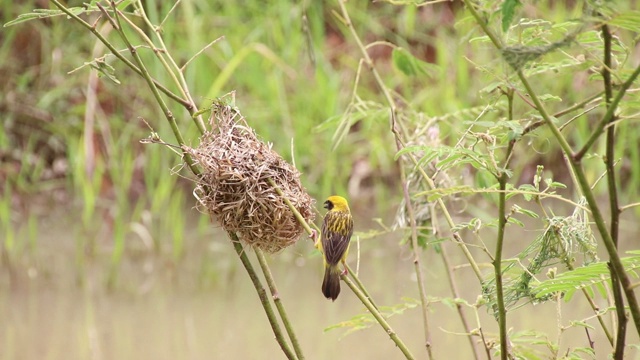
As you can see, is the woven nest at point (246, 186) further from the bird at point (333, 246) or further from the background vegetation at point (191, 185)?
the background vegetation at point (191, 185)

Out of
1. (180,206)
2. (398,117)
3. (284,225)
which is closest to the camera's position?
(284,225)

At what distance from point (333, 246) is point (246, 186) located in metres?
0.43

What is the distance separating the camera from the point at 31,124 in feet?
22.1

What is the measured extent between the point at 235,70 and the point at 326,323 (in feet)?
8.07

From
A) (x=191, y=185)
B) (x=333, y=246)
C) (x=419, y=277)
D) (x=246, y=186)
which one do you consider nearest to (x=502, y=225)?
(x=419, y=277)

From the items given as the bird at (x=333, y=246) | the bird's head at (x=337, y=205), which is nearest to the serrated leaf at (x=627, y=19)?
the bird at (x=333, y=246)

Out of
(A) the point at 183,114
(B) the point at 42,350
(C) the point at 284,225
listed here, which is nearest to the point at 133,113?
(A) the point at 183,114

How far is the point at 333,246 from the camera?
263 centimetres

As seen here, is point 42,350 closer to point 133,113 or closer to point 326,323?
point 326,323

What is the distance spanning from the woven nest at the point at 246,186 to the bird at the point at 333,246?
181mm

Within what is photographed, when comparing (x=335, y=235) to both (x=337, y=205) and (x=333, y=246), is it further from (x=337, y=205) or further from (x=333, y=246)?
(x=337, y=205)

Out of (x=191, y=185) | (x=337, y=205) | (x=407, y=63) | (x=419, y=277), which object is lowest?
(x=419, y=277)

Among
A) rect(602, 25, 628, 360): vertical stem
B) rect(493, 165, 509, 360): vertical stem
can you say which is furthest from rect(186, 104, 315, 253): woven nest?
rect(602, 25, 628, 360): vertical stem

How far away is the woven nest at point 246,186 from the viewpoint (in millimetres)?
2293
